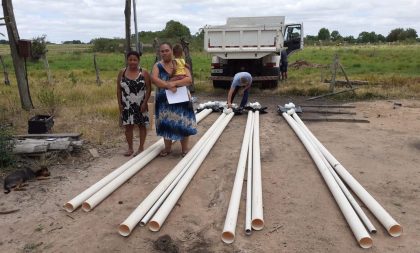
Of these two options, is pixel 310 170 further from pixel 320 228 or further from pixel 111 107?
pixel 111 107

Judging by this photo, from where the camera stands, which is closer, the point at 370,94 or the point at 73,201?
the point at 73,201

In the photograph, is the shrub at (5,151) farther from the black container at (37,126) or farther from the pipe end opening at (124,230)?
the pipe end opening at (124,230)

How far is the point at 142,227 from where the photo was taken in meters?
3.55

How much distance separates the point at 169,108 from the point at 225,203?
166 centimetres

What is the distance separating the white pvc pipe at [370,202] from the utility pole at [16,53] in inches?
256

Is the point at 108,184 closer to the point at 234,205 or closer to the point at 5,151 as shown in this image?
the point at 234,205

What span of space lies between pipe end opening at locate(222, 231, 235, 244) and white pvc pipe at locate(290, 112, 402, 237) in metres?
1.34

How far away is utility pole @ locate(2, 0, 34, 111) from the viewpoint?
8195 millimetres

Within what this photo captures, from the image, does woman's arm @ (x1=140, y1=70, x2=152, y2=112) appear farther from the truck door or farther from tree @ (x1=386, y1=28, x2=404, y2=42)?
tree @ (x1=386, y1=28, x2=404, y2=42)

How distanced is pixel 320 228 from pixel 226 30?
8.52m

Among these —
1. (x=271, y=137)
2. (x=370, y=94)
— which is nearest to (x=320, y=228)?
(x=271, y=137)

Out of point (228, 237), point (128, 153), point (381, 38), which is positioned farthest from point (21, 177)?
point (381, 38)

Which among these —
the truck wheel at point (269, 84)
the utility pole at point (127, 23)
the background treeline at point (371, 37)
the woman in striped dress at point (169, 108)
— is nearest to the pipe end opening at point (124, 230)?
the woman in striped dress at point (169, 108)

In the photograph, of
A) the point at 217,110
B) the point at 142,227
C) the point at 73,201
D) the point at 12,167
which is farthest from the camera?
the point at 217,110
